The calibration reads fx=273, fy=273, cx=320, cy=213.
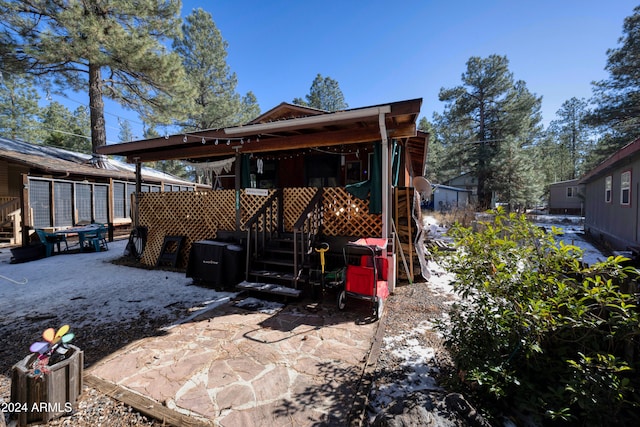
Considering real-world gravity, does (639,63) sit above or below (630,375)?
above

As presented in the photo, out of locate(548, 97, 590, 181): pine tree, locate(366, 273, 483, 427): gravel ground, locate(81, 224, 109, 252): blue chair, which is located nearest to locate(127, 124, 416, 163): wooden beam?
locate(366, 273, 483, 427): gravel ground

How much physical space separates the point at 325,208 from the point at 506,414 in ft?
14.3

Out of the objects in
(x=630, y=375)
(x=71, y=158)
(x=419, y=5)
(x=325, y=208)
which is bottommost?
(x=630, y=375)

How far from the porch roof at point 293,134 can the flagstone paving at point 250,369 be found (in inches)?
131

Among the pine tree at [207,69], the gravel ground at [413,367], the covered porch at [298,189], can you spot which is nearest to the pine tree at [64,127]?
the pine tree at [207,69]

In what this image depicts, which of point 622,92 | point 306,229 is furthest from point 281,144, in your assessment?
point 622,92

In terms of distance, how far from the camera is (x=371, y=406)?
7.15 ft

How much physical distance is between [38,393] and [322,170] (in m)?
7.44

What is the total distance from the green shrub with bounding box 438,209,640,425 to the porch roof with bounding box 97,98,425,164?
2.92 meters

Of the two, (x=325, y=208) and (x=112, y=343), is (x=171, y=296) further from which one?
(x=325, y=208)

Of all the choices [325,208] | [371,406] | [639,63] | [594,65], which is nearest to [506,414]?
[371,406]

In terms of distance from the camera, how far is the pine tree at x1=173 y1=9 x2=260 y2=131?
2062cm

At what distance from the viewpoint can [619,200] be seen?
Answer: 8.57 m

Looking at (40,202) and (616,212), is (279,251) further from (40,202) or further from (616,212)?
(616,212)
